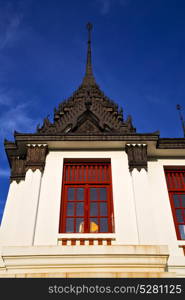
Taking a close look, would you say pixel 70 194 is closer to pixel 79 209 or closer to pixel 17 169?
pixel 79 209

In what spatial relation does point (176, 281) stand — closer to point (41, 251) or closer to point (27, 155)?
point (41, 251)

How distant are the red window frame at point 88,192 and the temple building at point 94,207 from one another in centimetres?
3

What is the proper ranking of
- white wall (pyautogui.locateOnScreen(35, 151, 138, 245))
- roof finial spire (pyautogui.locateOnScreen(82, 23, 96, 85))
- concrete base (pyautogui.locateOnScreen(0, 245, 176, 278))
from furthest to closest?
roof finial spire (pyautogui.locateOnScreen(82, 23, 96, 85))
white wall (pyautogui.locateOnScreen(35, 151, 138, 245))
concrete base (pyautogui.locateOnScreen(0, 245, 176, 278))

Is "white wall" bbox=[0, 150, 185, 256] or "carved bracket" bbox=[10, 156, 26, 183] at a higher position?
"carved bracket" bbox=[10, 156, 26, 183]

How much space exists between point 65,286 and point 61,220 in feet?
8.60

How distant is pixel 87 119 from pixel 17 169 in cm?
469

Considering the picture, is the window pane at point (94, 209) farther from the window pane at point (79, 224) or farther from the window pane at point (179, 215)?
the window pane at point (179, 215)

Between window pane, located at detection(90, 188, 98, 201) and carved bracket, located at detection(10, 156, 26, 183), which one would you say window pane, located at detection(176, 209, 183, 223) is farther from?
carved bracket, located at detection(10, 156, 26, 183)

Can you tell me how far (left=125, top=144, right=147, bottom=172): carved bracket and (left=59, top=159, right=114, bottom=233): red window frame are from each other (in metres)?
0.77

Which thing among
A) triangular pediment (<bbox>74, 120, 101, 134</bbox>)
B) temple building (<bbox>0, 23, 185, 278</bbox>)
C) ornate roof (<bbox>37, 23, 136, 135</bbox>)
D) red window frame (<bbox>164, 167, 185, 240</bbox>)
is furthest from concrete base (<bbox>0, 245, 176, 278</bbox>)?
triangular pediment (<bbox>74, 120, 101, 134</bbox>)

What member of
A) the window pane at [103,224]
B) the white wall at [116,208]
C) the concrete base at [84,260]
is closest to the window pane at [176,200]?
the white wall at [116,208]

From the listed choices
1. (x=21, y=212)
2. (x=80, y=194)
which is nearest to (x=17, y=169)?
(x=21, y=212)

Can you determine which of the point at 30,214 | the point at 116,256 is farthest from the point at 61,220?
the point at 116,256

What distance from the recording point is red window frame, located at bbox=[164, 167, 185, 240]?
29.9 feet
